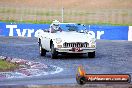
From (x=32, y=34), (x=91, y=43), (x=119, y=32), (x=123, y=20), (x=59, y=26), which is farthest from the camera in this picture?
(x=123, y=20)

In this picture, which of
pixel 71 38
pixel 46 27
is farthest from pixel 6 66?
pixel 46 27

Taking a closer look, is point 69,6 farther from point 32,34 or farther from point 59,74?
point 59,74

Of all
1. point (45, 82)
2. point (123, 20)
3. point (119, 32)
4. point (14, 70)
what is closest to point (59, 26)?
point (14, 70)

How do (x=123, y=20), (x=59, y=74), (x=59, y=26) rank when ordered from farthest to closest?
(x=123, y=20), (x=59, y=26), (x=59, y=74)

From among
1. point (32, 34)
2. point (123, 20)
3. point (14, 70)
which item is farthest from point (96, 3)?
point (14, 70)

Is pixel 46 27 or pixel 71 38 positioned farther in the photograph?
pixel 46 27

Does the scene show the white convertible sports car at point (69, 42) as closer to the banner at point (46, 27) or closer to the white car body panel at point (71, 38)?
the white car body panel at point (71, 38)

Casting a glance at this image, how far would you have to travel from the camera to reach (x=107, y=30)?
41.3 meters

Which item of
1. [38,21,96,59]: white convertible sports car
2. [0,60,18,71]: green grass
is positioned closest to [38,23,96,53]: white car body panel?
[38,21,96,59]: white convertible sports car

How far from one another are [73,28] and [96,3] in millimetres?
79009

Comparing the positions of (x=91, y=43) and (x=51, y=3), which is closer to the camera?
(x=91, y=43)

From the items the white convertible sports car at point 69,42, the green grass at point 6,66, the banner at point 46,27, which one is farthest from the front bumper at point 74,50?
the banner at point 46,27

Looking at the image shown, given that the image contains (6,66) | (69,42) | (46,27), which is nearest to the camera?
(6,66)

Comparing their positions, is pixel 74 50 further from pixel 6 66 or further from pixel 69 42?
pixel 6 66
